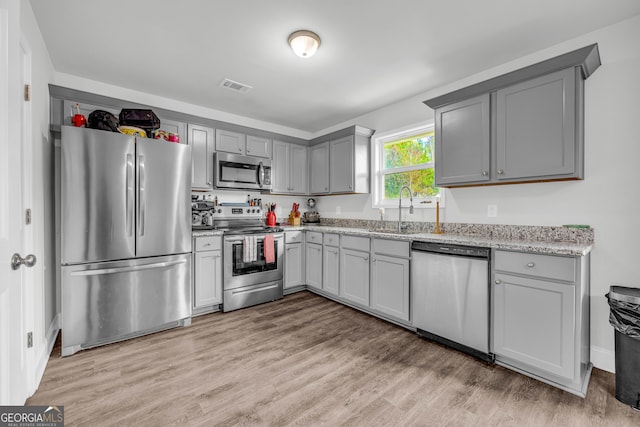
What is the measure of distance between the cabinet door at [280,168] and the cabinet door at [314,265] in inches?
38.7

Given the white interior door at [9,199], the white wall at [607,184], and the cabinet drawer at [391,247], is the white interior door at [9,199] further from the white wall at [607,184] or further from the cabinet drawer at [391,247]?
the white wall at [607,184]

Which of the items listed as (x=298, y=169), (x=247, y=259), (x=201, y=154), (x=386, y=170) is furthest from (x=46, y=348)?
(x=386, y=170)

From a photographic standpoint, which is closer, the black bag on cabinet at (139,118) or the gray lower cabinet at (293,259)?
the black bag on cabinet at (139,118)

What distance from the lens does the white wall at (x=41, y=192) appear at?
2078mm

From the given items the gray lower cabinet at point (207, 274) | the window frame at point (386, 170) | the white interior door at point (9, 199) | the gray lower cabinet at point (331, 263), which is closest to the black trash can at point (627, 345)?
the window frame at point (386, 170)

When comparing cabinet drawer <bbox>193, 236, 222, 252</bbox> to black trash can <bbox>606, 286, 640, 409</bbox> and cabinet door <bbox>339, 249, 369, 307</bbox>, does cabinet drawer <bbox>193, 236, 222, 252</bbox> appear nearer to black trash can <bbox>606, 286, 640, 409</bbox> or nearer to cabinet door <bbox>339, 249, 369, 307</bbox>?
cabinet door <bbox>339, 249, 369, 307</bbox>

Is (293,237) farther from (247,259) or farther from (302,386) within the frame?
(302,386)

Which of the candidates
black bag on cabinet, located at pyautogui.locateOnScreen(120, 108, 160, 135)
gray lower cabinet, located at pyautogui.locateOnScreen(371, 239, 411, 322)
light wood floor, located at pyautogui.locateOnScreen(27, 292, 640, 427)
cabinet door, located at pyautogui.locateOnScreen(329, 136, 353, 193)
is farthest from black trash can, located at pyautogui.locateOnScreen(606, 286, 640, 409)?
black bag on cabinet, located at pyautogui.locateOnScreen(120, 108, 160, 135)

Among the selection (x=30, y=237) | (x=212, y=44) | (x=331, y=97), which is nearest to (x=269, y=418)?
(x=30, y=237)

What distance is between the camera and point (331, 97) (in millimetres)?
3568

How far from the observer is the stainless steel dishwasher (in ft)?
7.49

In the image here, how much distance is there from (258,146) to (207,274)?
193 centimetres

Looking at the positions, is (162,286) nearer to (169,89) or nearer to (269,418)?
(269,418)

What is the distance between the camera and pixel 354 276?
3.39 metres
